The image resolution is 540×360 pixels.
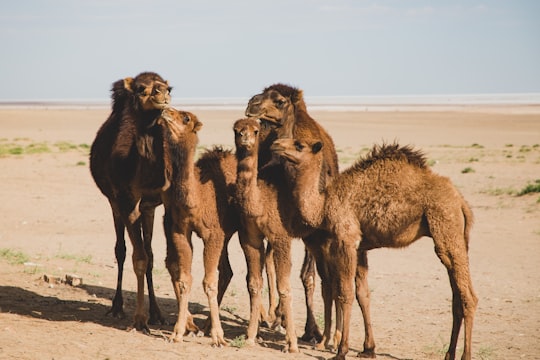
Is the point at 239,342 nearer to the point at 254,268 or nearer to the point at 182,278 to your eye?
the point at 254,268

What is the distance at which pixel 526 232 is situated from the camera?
52.6ft

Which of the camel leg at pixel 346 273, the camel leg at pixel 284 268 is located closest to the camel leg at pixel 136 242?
the camel leg at pixel 284 268

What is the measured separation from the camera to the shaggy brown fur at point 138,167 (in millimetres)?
8930

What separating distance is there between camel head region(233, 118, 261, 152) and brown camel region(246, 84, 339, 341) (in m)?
0.91

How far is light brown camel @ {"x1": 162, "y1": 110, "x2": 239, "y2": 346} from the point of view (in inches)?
329

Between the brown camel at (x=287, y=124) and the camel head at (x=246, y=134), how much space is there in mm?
908

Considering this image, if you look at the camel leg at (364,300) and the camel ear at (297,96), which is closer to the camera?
the camel leg at (364,300)

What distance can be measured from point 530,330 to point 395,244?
2.72m

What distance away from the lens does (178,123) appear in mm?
8367

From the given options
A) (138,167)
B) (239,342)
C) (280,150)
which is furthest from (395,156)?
(138,167)

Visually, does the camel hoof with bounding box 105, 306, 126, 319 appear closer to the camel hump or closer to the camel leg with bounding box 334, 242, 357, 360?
the camel leg with bounding box 334, 242, 357, 360

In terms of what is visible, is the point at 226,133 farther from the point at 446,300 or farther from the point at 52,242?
the point at 446,300

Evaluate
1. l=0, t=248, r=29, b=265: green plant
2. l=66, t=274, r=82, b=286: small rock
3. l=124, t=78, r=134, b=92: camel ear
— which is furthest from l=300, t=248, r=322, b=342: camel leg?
l=0, t=248, r=29, b=265: green plant

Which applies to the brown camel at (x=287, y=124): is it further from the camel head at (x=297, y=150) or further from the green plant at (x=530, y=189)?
the green plant at (x=530, y=189)
